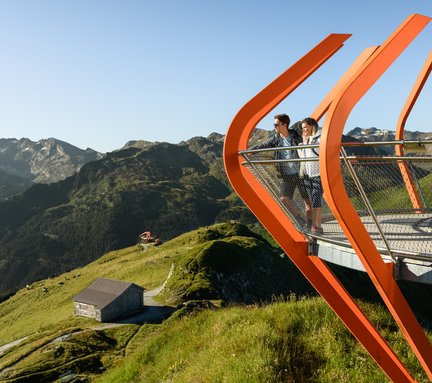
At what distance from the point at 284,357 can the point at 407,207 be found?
556 centimetres

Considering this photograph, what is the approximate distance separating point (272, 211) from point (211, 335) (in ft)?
18.4

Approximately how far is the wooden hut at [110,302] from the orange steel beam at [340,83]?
62.2m

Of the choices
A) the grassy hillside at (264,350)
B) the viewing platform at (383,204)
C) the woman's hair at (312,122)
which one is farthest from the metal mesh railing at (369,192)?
the grassy hillside at (264,350)

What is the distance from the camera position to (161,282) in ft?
279

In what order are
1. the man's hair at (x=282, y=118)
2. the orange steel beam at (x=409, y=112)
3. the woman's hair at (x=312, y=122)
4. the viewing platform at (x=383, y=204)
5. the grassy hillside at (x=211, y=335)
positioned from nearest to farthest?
the viewing platform at (x=383, y=204) → the woman's hair at (x=312, y=122) → the man's hair at (x=282, y=118) → the grassy hillside at (x=211, y=335) → the orange steel beam at (x=409, y=112)

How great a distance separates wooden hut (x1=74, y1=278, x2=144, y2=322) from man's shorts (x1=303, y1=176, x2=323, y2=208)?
63.5 metres

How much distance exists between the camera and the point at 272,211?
9.38m

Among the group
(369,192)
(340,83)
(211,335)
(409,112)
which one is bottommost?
(211,335)

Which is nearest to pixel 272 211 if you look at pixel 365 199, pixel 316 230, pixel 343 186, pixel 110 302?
pixel 316 230

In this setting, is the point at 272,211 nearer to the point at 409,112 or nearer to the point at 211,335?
the point at 211,335

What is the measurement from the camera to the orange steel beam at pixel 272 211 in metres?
8.52

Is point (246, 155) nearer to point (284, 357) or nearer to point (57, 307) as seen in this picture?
point (284, 357)

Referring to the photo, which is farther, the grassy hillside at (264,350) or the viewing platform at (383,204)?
the grassy hillside at (264,350)

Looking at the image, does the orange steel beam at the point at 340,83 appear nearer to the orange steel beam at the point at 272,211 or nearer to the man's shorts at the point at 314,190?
the orange steel beam at the point at 272,211
